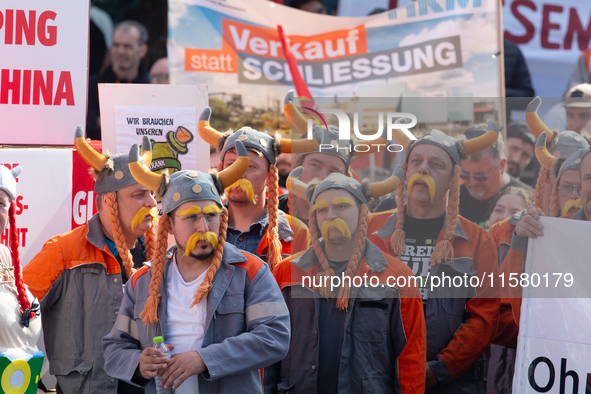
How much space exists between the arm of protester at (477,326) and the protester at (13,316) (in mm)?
1882

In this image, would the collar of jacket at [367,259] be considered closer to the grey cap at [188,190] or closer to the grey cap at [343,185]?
the grey cap at [343,185]

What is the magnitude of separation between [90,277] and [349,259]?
132 centimetres

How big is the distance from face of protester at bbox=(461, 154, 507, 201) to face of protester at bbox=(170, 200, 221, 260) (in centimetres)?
126

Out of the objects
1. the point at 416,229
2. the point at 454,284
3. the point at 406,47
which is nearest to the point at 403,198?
the point at 416,229

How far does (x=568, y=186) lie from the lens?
10.6ft

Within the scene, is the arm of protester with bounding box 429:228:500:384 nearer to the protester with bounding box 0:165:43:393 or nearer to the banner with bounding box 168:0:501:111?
the protester with bounding box 0:165:43:393

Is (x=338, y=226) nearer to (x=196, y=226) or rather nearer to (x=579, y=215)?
(x=196, y=226)

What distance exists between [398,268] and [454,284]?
0.98 feet

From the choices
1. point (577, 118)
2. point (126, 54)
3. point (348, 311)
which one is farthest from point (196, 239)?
point (126, 54)

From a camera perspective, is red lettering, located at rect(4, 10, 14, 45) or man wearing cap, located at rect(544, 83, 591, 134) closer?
man wearing cap, located at rect(544, 83, 591, 134)

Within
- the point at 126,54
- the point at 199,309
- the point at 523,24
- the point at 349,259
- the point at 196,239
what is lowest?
the point at 199,309

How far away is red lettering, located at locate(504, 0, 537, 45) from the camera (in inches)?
255

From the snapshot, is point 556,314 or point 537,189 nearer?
point 556,314

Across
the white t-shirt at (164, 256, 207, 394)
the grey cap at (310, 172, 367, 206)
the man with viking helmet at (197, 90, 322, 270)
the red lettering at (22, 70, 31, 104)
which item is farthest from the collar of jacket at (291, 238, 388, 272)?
the red lettering at (22, 70, 31, 104)
